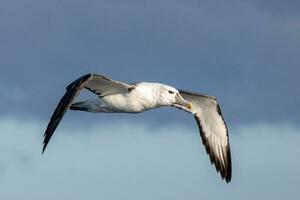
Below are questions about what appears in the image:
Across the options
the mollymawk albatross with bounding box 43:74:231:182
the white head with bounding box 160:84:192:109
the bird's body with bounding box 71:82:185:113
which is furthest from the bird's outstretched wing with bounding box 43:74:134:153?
the white head with bounding box 160:84:192:109

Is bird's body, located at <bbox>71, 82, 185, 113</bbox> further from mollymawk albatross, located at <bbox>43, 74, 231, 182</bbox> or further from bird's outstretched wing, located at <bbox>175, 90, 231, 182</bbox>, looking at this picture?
bird's outstretched wing, located at <bbox>175, 90, 231, 182</bbox>

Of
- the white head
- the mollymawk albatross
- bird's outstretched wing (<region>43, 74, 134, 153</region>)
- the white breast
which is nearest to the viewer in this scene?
bird's outstretched wing (<region>43, 74, 134, 153</region>)

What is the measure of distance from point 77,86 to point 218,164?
759 cm

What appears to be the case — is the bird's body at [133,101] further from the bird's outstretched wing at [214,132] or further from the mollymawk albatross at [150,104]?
the bird's outstretched wing at [214,132]

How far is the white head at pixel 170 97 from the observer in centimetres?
2462

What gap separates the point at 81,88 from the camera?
21.9 m

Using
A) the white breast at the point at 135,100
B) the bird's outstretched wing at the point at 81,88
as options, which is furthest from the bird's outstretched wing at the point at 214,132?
the bird's outstretched wing at the point at 81,88

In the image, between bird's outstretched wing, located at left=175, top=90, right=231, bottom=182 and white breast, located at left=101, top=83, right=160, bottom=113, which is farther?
bird's outstretched wing, located at left=175, top=90, right=231, bottom=182

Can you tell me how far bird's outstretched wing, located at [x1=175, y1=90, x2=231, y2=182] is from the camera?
27422 mm

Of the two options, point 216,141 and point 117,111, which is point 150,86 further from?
point 216,141

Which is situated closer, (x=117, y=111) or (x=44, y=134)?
(x=44, y=134)

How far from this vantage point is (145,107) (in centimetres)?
2427

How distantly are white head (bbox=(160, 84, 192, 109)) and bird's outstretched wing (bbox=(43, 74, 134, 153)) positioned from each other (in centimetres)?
98

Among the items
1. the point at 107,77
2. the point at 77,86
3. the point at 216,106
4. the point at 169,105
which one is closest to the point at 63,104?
the point at 77,86
